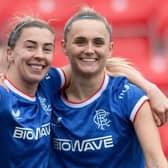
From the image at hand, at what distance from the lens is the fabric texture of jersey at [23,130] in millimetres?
2607

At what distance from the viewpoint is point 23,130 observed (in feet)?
8.62

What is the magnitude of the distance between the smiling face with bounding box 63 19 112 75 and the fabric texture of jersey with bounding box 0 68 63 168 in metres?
0.24

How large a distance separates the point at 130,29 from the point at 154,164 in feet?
11.4

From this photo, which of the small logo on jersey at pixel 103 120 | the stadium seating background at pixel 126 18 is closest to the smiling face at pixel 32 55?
the small logo on jersey at pixel 103 120

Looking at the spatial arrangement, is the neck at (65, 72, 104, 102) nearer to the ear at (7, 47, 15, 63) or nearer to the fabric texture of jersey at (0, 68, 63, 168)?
the fabric texture of jersey at (0, 68, 63, 168)

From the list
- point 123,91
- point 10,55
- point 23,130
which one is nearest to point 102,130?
point 123,91

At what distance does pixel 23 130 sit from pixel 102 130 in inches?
13.5

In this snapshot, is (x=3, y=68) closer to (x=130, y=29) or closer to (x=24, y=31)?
(x=24, y=31)

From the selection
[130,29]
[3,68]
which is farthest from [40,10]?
[3,68]

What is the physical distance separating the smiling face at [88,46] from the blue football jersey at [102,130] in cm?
13

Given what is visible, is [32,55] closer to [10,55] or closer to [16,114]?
[10,55]

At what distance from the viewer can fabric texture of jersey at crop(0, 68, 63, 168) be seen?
8.55ft

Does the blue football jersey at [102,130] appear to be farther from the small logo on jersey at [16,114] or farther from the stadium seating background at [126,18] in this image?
the stadium seating background at [126,18]

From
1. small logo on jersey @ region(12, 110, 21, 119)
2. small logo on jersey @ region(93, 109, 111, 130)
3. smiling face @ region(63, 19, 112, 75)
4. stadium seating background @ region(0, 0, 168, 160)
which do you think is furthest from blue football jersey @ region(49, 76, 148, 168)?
stadium seating background @ region(0, 0, 168, 160)
